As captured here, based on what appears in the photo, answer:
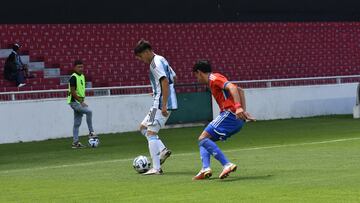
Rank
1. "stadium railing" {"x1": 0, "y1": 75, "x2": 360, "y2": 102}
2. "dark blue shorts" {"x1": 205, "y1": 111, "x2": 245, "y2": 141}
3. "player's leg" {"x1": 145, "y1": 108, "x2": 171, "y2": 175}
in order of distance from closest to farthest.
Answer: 1. "dark blue shorts" {"x1": 205, "y1": 111, "x2": 245, "y2": 141}
2. "player's leg" {"x1": 145, "y1": 108, "x2": 171, "y2": 175}
3. "stadium railing" {"x1": 0, "y1": 75, "x2": 360, "y2": 102}

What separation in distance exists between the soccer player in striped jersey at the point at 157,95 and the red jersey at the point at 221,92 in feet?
4.36

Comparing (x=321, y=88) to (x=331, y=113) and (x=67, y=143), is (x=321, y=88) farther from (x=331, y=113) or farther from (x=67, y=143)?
(x=67, y=143)

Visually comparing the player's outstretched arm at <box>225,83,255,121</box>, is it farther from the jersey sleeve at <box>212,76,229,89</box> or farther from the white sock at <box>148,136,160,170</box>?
the white sock at <box>148,136,160,170</box>

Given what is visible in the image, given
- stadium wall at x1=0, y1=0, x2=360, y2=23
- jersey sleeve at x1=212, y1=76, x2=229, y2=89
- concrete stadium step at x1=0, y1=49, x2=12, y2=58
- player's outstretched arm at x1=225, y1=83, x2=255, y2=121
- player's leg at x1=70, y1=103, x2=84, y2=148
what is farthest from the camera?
stadium wall at x1=0, y1=0, x2=360, y2=23

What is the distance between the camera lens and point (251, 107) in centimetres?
3291

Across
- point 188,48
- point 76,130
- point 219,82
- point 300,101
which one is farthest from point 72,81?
point 188,48

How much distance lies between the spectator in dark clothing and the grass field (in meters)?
A: 5.05

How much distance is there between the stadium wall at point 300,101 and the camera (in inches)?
1306

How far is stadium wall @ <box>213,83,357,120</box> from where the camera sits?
109 feet

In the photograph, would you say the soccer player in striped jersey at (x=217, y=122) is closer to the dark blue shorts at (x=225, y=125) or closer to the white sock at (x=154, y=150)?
the dark blue shorts at (x=225, y=125)

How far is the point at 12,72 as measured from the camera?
100ft

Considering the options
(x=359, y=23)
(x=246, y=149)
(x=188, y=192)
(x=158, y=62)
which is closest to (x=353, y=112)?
(x=359, y=23)

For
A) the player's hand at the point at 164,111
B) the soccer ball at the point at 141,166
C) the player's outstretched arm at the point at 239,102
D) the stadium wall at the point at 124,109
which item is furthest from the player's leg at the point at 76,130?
the player's outstretched arm at the point at 239,102

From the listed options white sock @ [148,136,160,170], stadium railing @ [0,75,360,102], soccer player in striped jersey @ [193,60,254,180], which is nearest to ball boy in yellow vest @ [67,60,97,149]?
stadium railing @ [0,75,360,102]
